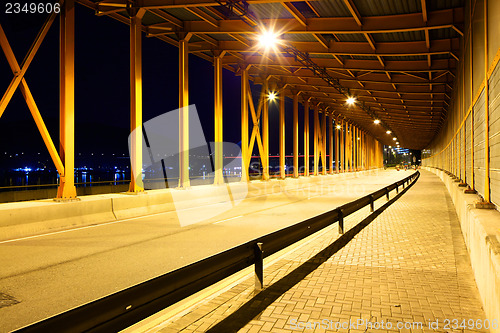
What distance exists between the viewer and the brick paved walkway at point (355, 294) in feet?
13.5

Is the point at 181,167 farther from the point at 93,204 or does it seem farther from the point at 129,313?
the point at 129,313

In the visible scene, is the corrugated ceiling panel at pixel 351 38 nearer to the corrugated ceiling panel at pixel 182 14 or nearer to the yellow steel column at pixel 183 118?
the corrugated ceiling panel at pixel 182 14

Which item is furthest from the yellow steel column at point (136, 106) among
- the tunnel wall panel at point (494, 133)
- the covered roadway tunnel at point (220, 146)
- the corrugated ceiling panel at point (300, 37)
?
the tunnel wall panel at point (494, 133)

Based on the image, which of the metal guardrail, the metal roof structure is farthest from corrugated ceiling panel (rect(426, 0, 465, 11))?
the metal guardrail

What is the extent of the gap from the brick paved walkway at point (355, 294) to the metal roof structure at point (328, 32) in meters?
8.56

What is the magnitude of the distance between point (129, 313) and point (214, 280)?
137 centimetres

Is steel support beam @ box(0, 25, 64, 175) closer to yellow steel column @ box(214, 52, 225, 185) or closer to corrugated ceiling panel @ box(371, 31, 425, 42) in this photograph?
yellow steel column @ box(214, 52, 225, 185)

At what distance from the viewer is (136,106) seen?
13820mm

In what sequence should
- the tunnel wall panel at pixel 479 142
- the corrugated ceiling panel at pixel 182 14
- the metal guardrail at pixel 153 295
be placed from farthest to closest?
the corrugated ceiling panel at pixel 182 14 → the tunnel wall panel at pixel 479 142 → the metal guardrail at pixel 153 295

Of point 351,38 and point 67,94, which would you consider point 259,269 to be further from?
point 351,38

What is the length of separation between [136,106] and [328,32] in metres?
7.87

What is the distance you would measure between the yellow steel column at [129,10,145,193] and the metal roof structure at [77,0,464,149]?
77 centimetres

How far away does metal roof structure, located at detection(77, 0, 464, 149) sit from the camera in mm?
13352

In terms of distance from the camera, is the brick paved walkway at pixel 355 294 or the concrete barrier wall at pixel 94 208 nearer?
the brick paved walkway at pixel 355 294
